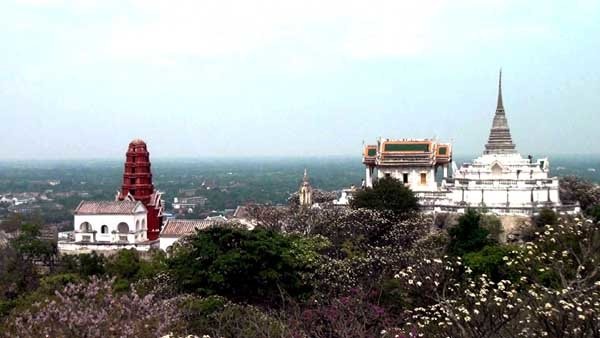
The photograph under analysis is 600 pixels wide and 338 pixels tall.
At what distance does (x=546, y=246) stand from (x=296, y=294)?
8593 millimetres

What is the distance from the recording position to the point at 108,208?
45531mm

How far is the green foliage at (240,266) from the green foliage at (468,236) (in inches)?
358

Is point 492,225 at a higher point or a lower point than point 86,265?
higher

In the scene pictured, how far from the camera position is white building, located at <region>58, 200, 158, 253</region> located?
44875mm

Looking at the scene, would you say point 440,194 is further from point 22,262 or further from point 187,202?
point 187,202

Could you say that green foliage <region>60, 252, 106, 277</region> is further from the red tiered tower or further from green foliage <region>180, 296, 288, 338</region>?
green foliage <region>180, 296, 288, 338</region>

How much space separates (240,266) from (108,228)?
22589 millimetres

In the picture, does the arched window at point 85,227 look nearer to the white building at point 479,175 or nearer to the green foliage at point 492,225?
the white building at point 479,175

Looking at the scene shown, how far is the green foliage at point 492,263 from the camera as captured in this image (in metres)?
Result: 27.8

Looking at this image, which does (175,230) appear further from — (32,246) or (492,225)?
(492,225)

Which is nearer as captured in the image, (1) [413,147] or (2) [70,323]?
(2) [70,323]

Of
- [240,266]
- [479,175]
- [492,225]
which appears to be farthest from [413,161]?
[240,266]

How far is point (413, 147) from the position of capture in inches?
1794

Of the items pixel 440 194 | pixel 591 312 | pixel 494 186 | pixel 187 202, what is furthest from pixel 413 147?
pixel 187 202
